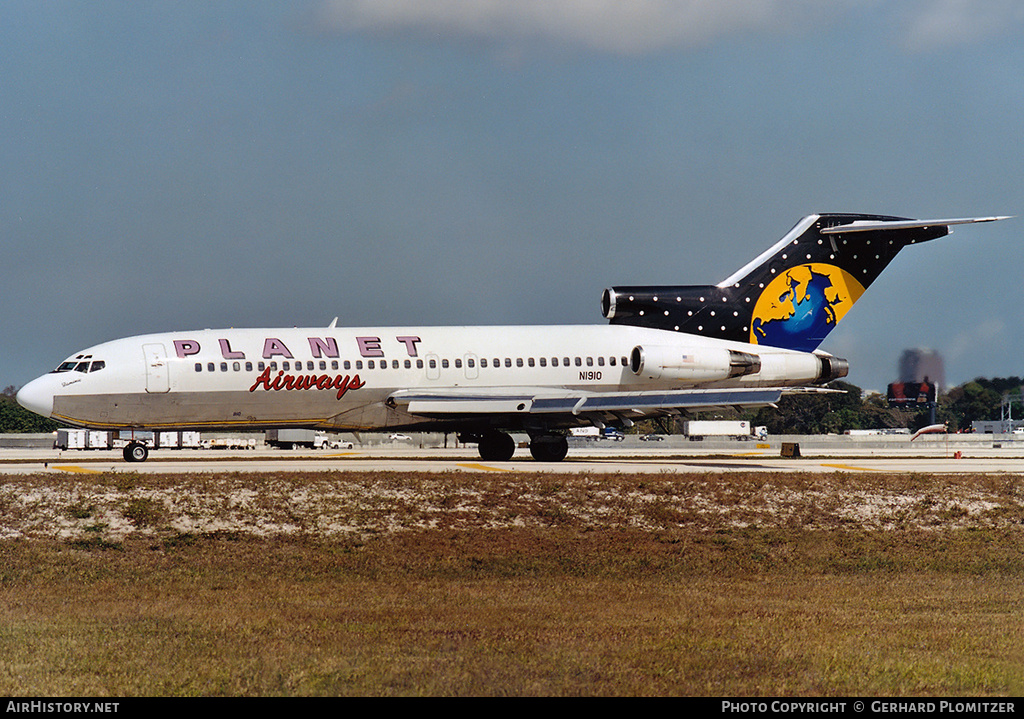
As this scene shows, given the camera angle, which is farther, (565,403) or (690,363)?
(690,363)

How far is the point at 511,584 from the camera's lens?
60.6 feet

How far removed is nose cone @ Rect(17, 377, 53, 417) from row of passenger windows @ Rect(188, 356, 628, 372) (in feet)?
15.4

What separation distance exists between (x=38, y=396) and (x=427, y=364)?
12459 millimetres

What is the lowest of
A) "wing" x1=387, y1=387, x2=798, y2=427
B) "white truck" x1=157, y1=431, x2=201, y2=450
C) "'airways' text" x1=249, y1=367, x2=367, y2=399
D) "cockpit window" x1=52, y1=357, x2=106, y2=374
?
"white truck" x1=157, y1=431, x2=201, y2=450

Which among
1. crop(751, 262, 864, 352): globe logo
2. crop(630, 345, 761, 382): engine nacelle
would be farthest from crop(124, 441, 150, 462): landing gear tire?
crop(751, 262, 864, 352): globe logo

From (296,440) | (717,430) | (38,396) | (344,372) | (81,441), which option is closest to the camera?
(38,396)

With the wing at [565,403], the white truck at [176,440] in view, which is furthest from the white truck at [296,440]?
the wing at [565,403]

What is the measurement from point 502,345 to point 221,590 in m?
22.0

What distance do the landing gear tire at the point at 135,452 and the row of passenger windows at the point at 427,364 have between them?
5.09m

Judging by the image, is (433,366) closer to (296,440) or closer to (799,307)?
(799,307)

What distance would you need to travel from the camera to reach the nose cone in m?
35.0

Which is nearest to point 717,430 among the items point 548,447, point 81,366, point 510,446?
point 510,446

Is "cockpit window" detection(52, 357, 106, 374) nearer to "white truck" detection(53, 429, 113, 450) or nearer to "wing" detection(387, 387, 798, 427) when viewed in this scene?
"wing" detection(387, 387, 798, 427)
